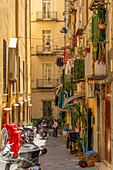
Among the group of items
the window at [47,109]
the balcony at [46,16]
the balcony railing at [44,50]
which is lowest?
the window at [47,109]

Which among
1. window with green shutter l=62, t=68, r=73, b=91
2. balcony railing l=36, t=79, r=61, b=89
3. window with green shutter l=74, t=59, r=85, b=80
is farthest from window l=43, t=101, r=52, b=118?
window with green shutter l=74, t=59, r=85, b=80

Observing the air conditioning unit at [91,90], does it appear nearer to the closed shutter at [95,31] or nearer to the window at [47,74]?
the closed shutter at [95,31]

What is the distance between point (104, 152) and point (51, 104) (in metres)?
25.6

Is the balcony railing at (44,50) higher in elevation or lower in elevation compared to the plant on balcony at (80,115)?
higher

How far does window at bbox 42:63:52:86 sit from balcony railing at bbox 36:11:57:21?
5.27m

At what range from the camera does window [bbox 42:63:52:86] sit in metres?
39.9

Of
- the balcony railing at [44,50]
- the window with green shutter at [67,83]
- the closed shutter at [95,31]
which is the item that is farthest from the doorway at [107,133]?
the balcony railing at [44,50]

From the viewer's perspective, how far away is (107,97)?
13086 millimetres

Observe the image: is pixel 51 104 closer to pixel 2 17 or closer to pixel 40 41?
pixel 40 41

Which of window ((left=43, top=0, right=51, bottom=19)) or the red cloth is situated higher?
window ((left=43, top=0, right=51, bottom=19))

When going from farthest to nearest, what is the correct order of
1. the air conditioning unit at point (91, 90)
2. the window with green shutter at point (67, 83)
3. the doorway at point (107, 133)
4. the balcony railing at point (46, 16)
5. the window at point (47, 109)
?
the balcony railing at point (46, 16) → the window at point (47, 109) → the window with green shutter at point (67, 83) → the air conditioning unit at point (91, 90) → the doorway at point (107, 133)

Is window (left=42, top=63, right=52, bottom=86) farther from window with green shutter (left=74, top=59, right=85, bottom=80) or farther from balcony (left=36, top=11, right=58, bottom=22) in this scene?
window with green shutter (left=74, top=59, right=85, bottom=80)

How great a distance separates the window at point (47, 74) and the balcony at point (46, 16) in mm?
5266

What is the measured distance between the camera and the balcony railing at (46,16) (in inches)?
1578
